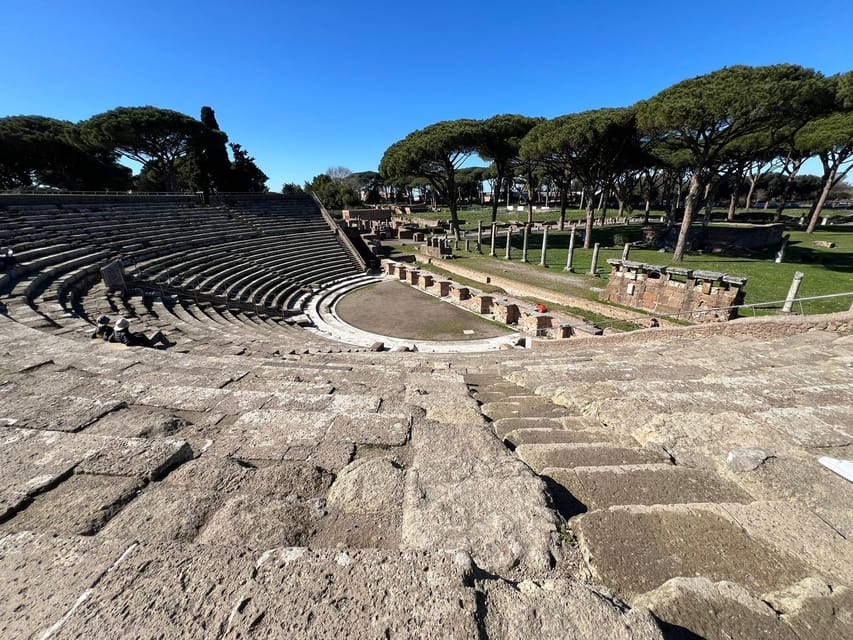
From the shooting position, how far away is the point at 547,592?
1.46m

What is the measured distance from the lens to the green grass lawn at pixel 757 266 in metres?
15.0

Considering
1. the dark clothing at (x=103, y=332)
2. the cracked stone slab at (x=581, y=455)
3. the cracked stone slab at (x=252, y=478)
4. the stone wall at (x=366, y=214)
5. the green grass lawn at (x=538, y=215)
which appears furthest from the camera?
the stone wall at (x=366, y=214)

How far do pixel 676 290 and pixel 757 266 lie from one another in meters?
10.6

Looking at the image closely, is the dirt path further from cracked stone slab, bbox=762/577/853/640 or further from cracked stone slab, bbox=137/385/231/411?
cracked stone slab, bbox=762/577/853/640

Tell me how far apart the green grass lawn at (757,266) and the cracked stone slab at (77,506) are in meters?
18.0

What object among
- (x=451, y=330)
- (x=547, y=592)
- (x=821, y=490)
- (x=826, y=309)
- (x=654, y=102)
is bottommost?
(x=451, y=330)

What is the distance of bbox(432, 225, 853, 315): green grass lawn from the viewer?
49.4ft

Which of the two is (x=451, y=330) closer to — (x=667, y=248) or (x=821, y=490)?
(x=821, y=490)

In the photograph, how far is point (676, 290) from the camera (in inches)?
568

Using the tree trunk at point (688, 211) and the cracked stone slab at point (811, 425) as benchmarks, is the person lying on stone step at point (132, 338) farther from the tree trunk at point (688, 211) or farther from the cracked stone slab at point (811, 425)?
the tree trunk at point (688, 211)

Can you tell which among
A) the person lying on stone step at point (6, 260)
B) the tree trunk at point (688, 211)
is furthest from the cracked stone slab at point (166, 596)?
the tree trunk at point (688, 211)

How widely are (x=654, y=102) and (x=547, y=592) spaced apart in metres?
27.4

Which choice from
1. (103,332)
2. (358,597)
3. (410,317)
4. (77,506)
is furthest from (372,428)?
(410,317)

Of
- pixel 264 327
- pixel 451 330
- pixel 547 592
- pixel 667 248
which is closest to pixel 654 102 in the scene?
pixel 667 248
